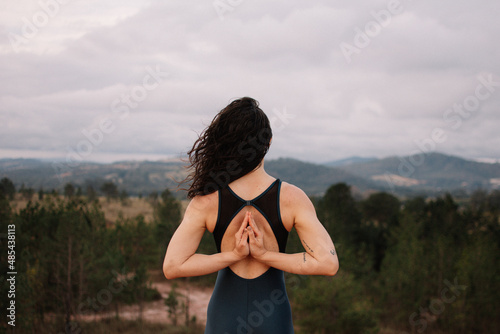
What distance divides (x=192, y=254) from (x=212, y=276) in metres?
39.9

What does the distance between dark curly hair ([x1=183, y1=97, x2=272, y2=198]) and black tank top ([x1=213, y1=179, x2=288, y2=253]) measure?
0.12m

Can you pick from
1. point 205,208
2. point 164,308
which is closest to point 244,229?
point 205,208

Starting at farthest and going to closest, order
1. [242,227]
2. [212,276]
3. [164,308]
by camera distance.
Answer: [212,276] < [164,308] < [242,227]

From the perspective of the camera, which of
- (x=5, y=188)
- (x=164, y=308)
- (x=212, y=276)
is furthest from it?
A: (x=212, y=276)

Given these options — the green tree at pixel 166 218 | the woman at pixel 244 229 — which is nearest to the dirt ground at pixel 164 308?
the green tree at pixel 166 218

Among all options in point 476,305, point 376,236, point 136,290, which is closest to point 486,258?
point 476,305

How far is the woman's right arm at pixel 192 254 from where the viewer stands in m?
2.64

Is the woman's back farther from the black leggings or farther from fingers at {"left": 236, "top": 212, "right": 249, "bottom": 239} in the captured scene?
the black leggings

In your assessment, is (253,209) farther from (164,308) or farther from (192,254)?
(164,308)

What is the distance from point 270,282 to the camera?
2854mm

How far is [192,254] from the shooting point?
2.75m

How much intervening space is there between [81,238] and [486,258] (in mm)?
28055

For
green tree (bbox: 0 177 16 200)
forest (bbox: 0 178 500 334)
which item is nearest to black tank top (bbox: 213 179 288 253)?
forest (bbox: 0 178 500 334)

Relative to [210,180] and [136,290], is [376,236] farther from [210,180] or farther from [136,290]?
[210,180]
